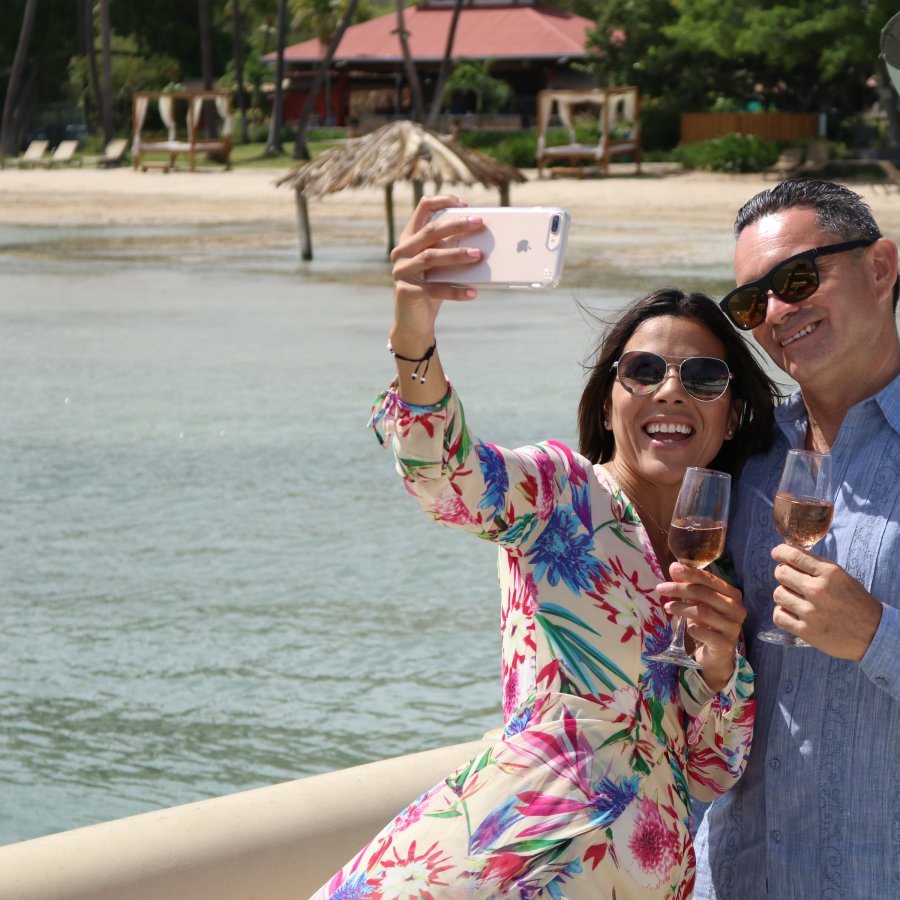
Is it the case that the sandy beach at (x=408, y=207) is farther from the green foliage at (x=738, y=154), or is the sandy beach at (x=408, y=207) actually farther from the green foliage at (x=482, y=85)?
the green foliage at (x=482, y=85)

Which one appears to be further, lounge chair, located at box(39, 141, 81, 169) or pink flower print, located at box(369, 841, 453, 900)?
lounge chair, located at box(39, 141, 81, 169)

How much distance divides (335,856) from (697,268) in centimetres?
1882

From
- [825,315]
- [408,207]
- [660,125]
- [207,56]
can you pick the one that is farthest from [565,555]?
[207,56]

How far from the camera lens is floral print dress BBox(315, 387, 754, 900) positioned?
214 cm

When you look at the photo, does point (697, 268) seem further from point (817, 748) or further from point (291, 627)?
point (817, 748)

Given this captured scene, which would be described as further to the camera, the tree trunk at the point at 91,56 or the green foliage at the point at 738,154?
the tree trunk at the point at 91,56

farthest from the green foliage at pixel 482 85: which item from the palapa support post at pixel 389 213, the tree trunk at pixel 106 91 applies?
the palapa support post at pixel 389 213

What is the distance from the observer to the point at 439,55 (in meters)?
52.5

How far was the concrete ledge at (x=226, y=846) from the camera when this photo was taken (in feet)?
8.96

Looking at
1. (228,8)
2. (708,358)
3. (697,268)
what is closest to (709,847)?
(708,358)

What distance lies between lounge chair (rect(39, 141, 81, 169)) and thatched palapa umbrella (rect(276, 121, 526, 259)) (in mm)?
22532

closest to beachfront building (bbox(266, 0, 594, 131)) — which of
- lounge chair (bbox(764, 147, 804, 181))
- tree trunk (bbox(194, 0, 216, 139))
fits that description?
tree trunk (bbox(194, 0, 216, 139))

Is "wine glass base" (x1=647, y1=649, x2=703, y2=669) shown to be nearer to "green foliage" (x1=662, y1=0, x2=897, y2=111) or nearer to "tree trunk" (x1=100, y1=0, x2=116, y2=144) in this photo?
"green foliage" (x1=662, y1=0, x2=897, y2=111)

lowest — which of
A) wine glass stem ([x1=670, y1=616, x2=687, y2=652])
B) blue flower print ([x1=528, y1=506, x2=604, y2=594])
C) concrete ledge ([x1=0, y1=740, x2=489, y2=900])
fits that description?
concrete ledge ([x1=0, y1=740, x2=489, y2=900])
